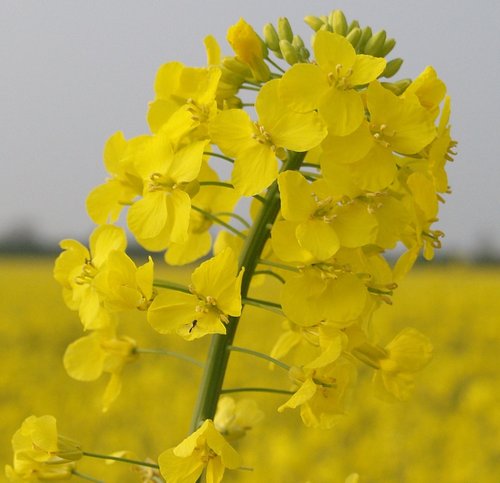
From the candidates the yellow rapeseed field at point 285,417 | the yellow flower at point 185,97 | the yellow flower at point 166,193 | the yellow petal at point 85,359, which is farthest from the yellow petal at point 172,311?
the yellow rapeseed field at point 285,417

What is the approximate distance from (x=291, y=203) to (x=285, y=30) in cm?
44

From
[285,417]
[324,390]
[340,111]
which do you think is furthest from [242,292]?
[285,417]

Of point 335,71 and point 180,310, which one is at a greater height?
Result: point 335,71

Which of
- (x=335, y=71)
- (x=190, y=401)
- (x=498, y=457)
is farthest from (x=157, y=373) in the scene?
(x=335, y=71)

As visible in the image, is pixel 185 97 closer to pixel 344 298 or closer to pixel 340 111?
pixel 340 111

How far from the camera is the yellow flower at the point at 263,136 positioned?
4.02 ft

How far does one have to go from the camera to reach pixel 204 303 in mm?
1233

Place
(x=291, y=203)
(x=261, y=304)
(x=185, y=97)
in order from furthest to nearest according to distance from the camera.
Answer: (x=185, y=97), (x=261, y=304), (x=291, y=203)

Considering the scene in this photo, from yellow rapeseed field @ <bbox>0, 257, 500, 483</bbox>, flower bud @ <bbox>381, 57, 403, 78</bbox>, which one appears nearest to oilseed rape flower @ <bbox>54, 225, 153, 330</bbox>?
flower bud @ <bbox>381, 57, 403, 78</bbox>

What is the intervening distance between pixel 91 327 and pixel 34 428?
24 cm

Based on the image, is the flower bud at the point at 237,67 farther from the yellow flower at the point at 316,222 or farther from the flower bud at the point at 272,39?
the yellow flower at the point at 316,222

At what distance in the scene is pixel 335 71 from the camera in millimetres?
1262

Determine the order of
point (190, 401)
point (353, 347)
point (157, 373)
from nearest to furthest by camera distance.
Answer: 1. point (353, 347)
2. point (190, 401)
3. point (157, 373)

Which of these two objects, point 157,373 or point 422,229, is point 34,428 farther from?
point 157,373
